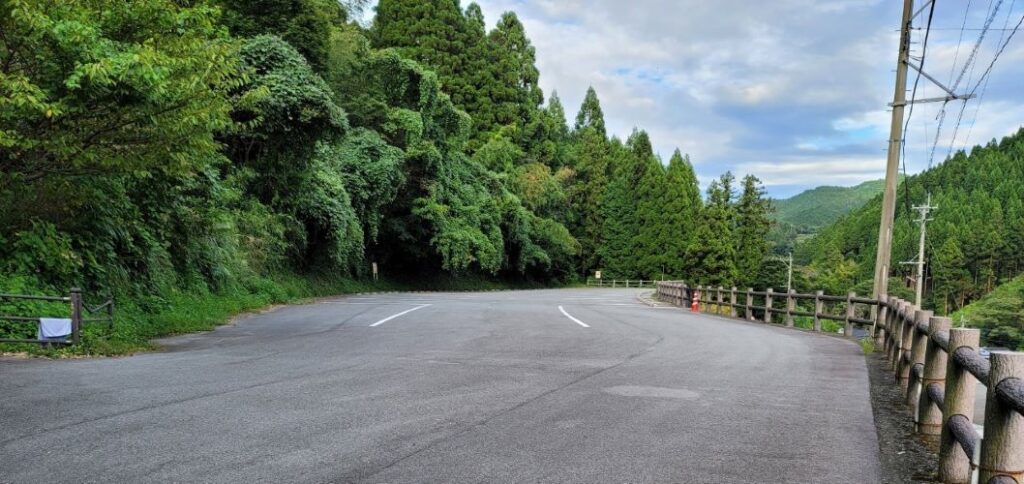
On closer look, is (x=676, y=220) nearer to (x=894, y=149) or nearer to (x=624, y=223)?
(x=624, y=223)

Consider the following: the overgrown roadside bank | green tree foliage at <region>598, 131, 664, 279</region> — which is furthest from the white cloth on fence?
green tree foliage at <region>598, 131, 664, 279</region>

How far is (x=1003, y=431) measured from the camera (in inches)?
132

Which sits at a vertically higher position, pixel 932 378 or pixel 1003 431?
pixel 1003 431

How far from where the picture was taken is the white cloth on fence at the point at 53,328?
1063cm

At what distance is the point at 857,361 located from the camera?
10.9 metres

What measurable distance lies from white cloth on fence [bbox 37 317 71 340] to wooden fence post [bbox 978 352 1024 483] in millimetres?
11905

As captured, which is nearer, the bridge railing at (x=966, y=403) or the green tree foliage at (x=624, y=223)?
the bridge railing at (x=966, y=403)

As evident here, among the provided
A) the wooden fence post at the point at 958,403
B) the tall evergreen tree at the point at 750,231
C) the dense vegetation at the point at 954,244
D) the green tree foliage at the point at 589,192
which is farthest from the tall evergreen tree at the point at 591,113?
the wooden fence post at the point at 958,403

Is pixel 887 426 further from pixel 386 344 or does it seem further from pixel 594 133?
pixel 594 133

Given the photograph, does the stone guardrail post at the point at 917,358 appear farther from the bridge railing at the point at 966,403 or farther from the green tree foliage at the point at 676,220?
the green tree foliage at the point at 676,220

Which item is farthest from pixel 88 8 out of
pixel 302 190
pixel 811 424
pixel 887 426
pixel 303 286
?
pixel 303 286

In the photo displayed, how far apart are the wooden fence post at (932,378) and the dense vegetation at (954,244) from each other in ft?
284

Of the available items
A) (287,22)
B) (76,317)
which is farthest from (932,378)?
(287,22)

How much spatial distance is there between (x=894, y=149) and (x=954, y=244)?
103 m
